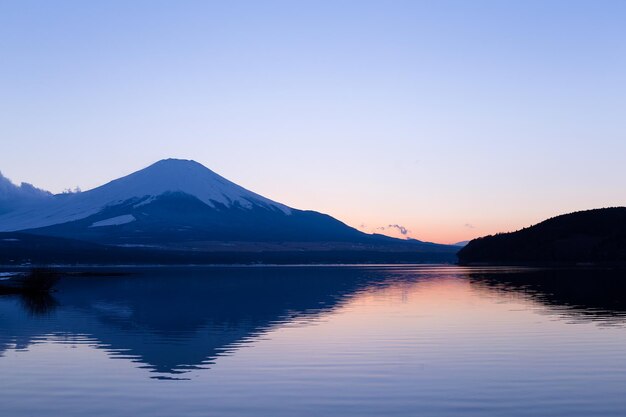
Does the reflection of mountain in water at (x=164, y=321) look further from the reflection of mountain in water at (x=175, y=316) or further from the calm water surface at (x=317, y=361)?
the calm water surface at (x=317, y=361)

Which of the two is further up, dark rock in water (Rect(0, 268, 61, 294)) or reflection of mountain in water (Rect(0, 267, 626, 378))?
dark rock in water (Rect(0, 268, 61, 294))

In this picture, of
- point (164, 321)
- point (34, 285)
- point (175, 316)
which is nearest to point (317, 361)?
point (164, 321)

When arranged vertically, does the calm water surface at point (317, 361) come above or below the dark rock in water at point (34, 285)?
below

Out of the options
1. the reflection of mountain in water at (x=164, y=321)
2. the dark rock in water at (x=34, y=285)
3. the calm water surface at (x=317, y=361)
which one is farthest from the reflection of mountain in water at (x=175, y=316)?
the dark rock in water at (x=34, y=285)

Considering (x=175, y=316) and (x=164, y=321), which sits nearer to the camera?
(x=164, y=321)

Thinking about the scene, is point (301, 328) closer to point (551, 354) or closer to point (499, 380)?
point (551, 354)

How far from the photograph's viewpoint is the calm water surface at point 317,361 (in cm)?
2227

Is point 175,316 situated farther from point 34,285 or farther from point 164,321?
point 34,285

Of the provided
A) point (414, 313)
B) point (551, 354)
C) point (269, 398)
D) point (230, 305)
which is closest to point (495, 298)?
point (414, 313)

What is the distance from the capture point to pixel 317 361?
98.6 ft

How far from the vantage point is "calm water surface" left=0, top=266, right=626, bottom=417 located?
22266 millimetres

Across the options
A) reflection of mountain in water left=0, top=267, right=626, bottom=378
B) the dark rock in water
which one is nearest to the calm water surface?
reflection of mountain in water left=0, top=267, right=626, bottom=378

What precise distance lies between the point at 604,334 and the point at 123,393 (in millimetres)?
22277

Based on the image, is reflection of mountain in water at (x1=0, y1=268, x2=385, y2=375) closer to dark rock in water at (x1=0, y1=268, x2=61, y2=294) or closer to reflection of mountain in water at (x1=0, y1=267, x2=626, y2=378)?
reflection of mountain in water at (x1=0, y1=267, x2=626, y2=378)
